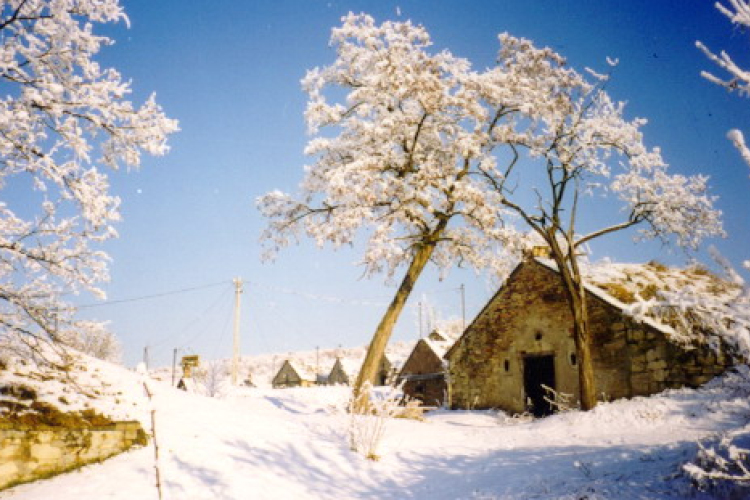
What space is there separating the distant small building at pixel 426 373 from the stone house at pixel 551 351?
37.4 ft

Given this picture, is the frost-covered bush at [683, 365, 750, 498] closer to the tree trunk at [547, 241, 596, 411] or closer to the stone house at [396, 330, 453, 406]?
the tree trunk at [547, 241, 596, 411]

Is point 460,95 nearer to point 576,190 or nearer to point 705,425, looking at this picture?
point 576,190

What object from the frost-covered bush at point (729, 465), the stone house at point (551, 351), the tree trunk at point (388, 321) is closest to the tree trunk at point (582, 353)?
the stone house at point (551, 351)

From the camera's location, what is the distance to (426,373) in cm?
2819

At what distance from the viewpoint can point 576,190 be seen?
11461 mm

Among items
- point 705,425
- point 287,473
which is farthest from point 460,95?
point 287,473

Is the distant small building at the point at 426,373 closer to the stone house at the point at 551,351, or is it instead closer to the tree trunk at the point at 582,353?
the stone house at the point at 551,351

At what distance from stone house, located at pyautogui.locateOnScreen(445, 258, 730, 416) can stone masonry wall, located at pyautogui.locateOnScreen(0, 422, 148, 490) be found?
10014 millimetres

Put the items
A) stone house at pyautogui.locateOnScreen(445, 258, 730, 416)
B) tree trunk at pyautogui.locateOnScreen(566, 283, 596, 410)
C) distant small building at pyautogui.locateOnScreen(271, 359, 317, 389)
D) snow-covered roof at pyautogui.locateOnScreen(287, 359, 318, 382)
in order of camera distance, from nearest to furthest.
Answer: tree trunk at pyautogui.locateOnScreen(566, 283, 596, 410)
stone house at pyautogui.locateOnScreen(445, 258, 730, 416)
distant small building at pyautogui.locateOnScreen(271, 359, 317, 389)
snow-covered roof at pyautogui.locateOnScreen(287, 359, 318, 382)

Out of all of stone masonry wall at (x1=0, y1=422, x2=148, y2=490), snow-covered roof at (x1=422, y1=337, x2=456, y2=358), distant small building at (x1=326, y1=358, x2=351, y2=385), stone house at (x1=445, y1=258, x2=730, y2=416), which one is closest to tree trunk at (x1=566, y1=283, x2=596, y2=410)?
stone house at (x1=445, y1=258, x2=730, y2=416)

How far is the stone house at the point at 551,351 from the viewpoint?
10453 mm

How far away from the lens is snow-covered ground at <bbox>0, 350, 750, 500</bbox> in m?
4.76

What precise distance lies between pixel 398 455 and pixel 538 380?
886 cm

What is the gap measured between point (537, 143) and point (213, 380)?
1657 centimetres
